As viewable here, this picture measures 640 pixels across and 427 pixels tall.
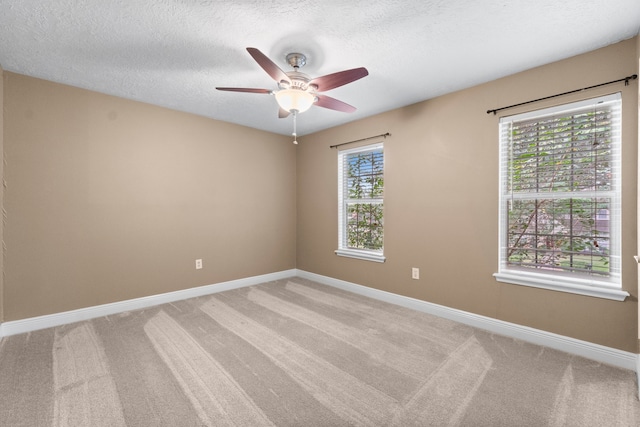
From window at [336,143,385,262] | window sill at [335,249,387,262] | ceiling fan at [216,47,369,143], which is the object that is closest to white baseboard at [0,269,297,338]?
window sill at [335,249,387,262]

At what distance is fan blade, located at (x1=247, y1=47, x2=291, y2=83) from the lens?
164 centimetres

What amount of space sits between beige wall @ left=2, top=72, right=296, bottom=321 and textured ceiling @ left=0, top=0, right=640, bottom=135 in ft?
1.45

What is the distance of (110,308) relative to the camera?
303 cm

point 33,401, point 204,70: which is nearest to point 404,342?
point 33,401

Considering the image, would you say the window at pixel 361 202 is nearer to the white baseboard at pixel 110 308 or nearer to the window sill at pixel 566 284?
the window sill at pixel 566 284

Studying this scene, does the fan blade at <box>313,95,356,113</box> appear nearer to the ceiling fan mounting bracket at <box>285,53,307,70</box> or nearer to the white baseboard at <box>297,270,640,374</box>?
the ceiling fan mounting bracket at <box>285,53,307,70</box>

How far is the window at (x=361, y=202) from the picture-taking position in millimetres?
3762

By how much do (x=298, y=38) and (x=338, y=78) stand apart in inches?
16.9

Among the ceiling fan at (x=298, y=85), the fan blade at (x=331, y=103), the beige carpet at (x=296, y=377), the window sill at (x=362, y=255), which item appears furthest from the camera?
the window sill at (x=362, y=255)

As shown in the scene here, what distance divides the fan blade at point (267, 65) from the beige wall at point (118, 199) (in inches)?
83.7

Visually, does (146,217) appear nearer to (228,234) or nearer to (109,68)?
(228,234)

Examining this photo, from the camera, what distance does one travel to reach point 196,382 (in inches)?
73.4

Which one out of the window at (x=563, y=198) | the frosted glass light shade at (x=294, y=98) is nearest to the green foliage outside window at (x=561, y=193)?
the window at (x=563, y=198)

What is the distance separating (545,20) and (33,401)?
3.94m
